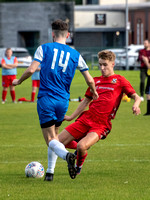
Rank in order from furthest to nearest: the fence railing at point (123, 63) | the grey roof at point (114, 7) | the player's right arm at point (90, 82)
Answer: the grey roof at point (114, 7)
the fence railing at point (123, 63)
the player's right arm at point (90, 82)

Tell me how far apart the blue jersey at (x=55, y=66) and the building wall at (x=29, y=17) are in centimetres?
4920

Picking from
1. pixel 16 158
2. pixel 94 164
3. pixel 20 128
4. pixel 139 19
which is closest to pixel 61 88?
pixel 94 164

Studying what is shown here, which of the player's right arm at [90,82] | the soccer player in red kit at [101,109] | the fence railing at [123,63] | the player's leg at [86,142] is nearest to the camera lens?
the player's right arm at [90,82]

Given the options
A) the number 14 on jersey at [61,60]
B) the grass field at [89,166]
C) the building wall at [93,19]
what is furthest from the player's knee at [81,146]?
the building wall at [93,19]

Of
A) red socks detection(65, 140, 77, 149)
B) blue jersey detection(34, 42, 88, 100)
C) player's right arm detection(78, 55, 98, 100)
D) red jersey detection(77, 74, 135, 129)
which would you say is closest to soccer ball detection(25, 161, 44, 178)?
red socks detection(65, 140, 77, 149)

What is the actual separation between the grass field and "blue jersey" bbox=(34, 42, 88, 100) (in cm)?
122

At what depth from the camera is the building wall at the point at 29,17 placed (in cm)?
5681

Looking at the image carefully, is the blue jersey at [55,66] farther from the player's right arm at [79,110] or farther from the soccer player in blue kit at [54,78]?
the player's right arm at [79,110]

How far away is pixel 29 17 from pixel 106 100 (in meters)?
50.5

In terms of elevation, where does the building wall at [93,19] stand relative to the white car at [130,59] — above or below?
above

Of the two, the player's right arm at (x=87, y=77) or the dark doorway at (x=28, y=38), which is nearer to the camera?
the player's right arm at (x=87, y=77)

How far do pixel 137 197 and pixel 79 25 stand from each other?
59.2 meters

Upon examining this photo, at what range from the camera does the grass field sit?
6.84 metres

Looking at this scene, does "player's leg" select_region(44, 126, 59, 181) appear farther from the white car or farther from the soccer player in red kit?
the white car
